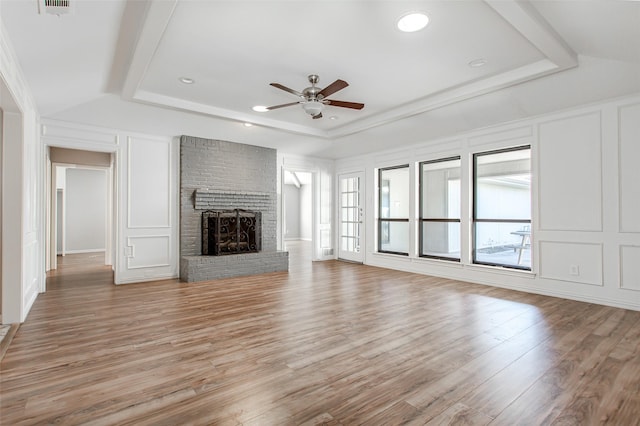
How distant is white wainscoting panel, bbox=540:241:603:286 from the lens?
163 inches

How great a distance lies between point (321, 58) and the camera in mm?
3393

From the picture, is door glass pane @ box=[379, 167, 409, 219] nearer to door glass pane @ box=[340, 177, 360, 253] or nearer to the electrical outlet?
door glass pane @ box=[340, 177, 360, 253]

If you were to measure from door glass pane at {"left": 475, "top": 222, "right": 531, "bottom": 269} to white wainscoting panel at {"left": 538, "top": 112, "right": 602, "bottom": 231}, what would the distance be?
1.58 ft

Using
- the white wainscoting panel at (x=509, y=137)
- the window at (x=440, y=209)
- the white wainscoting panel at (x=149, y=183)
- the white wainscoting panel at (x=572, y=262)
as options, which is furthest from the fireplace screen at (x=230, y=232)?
the white wainscoting panel at (x=572, y=262)

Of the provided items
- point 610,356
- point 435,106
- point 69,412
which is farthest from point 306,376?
point 435,106

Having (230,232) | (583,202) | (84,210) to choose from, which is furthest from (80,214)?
(583,202)

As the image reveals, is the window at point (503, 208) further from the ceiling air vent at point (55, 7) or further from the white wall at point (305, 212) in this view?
the white wall at point (305, 212)

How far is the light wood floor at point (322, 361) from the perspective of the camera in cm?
186

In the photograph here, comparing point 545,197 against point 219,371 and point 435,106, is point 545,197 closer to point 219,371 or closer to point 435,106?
point 435,106

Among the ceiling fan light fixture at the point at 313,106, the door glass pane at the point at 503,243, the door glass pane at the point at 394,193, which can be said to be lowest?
the door glass pane at the point at 503,243

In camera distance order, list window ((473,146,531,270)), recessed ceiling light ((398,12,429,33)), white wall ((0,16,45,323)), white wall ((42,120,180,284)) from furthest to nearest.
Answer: white wall ((42,120,180,284)) < window ((473,146,531,270)) < white wall ((0,16,45,323)) < recessed ceiling light ((398,12,429,33))

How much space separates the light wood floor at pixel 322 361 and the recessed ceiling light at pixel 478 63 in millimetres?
2721

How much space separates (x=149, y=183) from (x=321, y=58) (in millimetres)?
3879

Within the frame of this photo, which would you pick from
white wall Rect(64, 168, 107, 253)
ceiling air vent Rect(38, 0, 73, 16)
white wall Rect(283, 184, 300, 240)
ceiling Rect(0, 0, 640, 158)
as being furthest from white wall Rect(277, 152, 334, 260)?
white wall Rect(283, 184, 300, 240)
